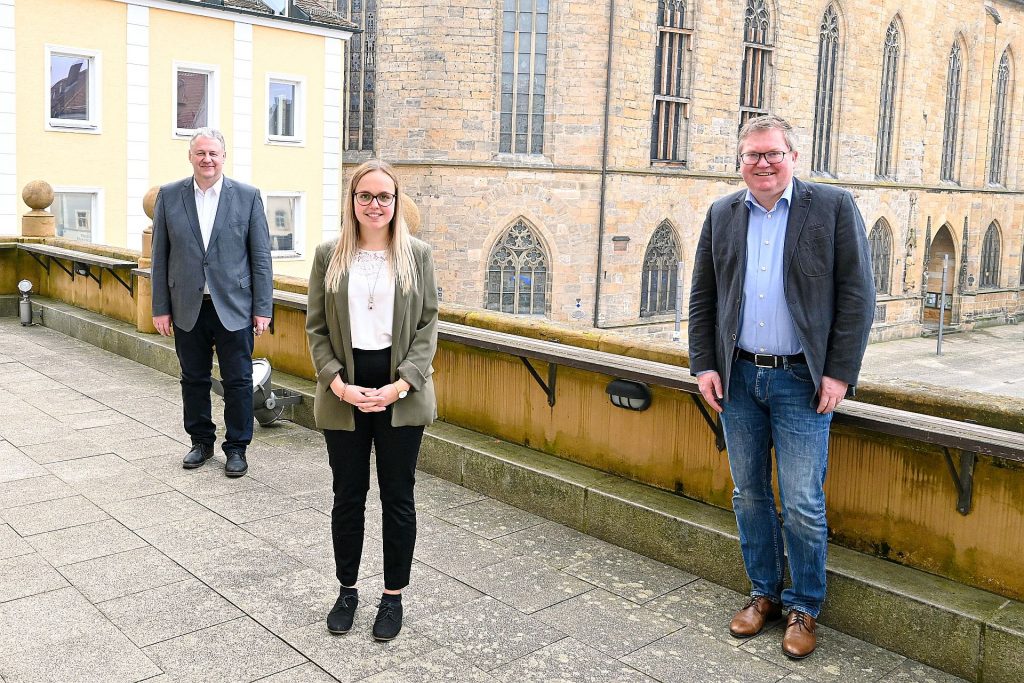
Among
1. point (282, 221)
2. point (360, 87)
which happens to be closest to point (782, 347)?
point (282, 221)

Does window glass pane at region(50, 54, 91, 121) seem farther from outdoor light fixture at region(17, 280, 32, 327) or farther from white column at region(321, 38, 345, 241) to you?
outdoor light fixture at region(17, 280, 32, 327)

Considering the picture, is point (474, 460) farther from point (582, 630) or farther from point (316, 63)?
point (316, 63)

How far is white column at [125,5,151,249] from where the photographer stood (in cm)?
2252

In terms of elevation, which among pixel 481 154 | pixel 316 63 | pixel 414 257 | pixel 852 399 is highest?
pixel 316 63

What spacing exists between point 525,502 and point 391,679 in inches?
75.9

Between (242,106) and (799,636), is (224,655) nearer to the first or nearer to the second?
(799,636)

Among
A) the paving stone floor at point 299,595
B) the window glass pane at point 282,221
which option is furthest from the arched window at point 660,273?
the paving stone floor at point 299,595

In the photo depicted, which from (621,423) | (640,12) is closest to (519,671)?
(621,423)

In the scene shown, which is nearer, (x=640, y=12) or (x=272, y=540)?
(x=272, y=540)

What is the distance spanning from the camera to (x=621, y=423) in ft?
17.0

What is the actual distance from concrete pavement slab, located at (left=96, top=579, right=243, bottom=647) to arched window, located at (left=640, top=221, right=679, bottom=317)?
1009 inches

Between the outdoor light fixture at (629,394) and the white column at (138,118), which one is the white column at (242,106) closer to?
the white column at (138,118)

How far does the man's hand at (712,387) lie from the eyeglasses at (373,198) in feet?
4.52

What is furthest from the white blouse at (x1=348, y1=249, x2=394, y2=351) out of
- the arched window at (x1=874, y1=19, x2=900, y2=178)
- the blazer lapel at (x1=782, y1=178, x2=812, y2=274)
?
the arched window at (x1=874, y1=19, x2=900, y2=178)
